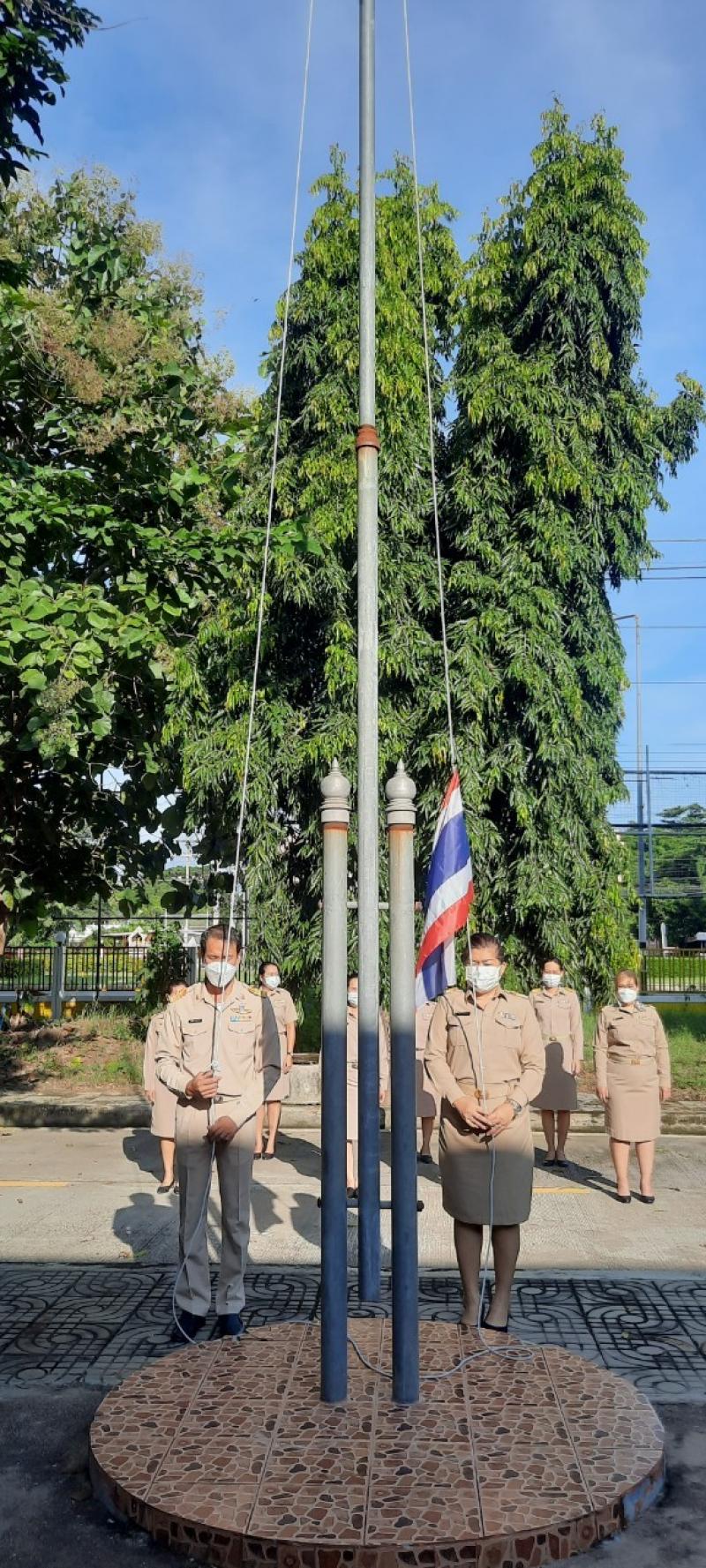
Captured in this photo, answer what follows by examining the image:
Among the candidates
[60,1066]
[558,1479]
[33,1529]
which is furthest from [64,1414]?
[60,1066]

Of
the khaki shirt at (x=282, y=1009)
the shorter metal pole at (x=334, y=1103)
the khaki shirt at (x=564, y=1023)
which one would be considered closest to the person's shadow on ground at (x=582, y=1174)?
the khaki shirt at (x=564, y=1023)

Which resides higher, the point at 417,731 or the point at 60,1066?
the point at 417,731

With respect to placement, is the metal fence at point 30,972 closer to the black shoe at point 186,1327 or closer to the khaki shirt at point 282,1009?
the khaki shirt at point 282,1009

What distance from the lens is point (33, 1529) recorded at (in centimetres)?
397

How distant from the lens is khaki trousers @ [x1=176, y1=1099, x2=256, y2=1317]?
575cm

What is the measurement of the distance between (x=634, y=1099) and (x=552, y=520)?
7.57 meters

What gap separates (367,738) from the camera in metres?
5.63

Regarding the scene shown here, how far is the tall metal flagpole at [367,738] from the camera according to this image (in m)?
5.30

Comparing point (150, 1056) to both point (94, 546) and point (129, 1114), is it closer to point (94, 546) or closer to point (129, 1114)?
point (94, 546)

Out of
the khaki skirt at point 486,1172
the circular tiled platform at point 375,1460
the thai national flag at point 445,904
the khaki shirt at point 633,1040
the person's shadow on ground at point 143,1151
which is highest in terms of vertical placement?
the thai national flag at point 445,904

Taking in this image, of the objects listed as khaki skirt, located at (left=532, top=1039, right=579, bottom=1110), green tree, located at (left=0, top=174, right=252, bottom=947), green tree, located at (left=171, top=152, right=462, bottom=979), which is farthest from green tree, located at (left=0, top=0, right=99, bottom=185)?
khaki skirt, located at (left=532, top=1039, right=579, bottom=1110)

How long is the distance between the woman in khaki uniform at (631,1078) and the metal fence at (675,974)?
1056cm

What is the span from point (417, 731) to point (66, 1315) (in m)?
8.97

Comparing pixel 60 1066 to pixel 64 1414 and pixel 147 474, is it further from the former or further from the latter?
pixel 64 1414
